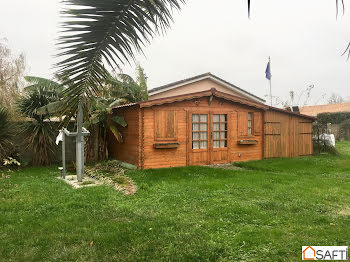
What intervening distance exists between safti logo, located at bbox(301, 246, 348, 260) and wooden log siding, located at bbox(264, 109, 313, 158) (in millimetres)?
9630

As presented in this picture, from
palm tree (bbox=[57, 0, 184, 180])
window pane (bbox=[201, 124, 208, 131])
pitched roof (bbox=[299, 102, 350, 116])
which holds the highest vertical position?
pitched roof (bbox=[299, 102, 350, 116])

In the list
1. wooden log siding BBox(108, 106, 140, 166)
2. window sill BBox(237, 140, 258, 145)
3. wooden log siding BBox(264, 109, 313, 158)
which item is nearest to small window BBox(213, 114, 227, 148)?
window sill BBox(237, 140, 258, 145)

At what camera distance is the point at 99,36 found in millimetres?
1623

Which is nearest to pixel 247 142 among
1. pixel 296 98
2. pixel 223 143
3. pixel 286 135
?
pixel 223 143

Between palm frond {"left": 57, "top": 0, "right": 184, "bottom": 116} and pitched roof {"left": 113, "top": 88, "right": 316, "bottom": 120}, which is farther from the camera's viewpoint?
pitched roof {"left": 113, "top": 88, "right": 316, "bottom": 120}

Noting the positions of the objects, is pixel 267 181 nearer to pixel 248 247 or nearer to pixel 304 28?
pixel 248 247

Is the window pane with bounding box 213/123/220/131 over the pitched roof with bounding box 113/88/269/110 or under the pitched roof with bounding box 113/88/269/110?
under

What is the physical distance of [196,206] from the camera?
5.23 m

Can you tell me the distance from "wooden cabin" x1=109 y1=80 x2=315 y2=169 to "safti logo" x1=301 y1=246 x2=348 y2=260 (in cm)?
713

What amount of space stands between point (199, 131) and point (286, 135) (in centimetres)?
489

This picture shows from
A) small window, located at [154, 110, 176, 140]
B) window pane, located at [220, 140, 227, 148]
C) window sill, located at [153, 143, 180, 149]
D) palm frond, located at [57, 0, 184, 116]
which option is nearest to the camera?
palm frond, located at [57, 0, 184, 116]

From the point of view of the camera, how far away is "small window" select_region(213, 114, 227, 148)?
1141 centimetres

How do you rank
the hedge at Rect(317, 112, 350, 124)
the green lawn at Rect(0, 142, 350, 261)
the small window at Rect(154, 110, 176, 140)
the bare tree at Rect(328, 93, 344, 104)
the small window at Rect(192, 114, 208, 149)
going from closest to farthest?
1. the green lawn at Rect(0, 142, 350, 261)
2. the small window at Rect(154, 110, 176, 140)
3. the small window at Rect(192, 114, 208, 149)
4. the hedge at Rect(317, 112, 350, 124)
5. the bare tree at Rect(328, 93, 344, 104)

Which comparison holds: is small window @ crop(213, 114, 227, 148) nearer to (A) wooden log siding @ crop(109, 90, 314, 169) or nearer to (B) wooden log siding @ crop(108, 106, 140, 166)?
(A) wooden log siding @ crop(109, 90, 314, 169)
